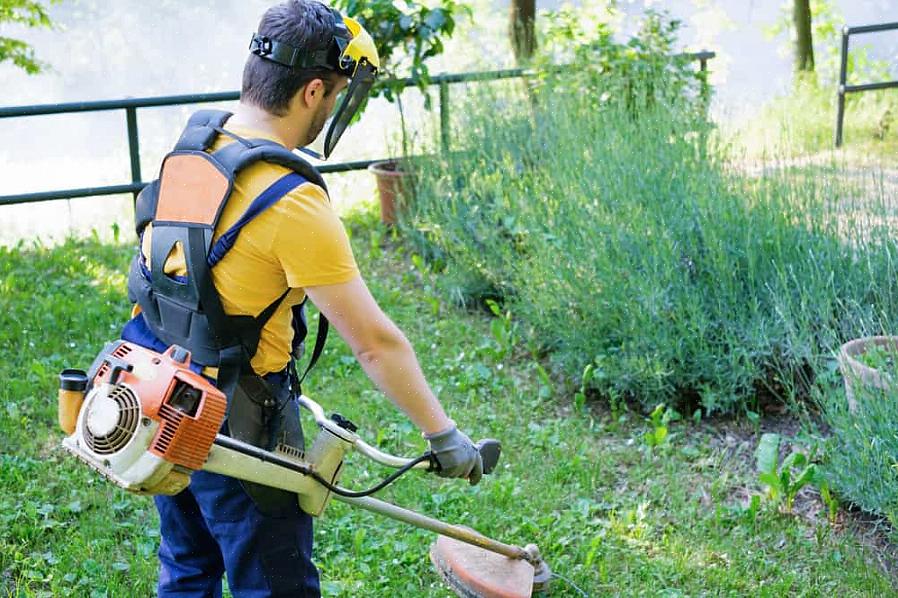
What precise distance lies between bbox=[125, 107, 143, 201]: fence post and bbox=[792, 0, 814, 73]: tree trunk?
29.3 ft

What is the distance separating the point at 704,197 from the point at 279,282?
3223 millimetres

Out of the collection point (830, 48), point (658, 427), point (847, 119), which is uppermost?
point (830, 48)

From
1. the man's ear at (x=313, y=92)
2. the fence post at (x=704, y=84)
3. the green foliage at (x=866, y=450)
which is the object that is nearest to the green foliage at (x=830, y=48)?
the fence post at (x=704, y=84)

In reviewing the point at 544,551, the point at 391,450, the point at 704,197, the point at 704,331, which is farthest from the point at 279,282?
the point at 704,197

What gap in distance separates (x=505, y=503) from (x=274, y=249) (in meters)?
2.24

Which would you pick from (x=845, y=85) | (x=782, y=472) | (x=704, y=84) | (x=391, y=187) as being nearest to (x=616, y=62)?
(x=704, y=84)

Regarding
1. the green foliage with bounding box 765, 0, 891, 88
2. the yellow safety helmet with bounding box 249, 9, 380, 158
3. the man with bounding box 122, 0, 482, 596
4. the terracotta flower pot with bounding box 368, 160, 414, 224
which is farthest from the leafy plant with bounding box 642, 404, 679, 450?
the green foliage with bounding box 765, 0, 891, 88

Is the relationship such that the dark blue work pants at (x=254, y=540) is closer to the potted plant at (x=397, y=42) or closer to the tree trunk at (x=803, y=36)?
the potted plant at (x=397, y=42)

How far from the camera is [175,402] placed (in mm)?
2135

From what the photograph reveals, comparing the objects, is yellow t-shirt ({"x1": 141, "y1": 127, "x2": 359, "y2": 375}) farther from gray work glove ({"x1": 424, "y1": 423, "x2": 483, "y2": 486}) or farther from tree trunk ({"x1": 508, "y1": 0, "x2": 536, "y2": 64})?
tree trunk ({"x1": 508, "y1": 0, "x2": 536, "y2": 64})

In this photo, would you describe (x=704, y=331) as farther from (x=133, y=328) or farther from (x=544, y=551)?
(x=133, y=328)

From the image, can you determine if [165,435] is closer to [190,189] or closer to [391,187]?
[190,189]

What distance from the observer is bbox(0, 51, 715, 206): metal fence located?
276 inches

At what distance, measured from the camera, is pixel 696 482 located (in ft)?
14.3
